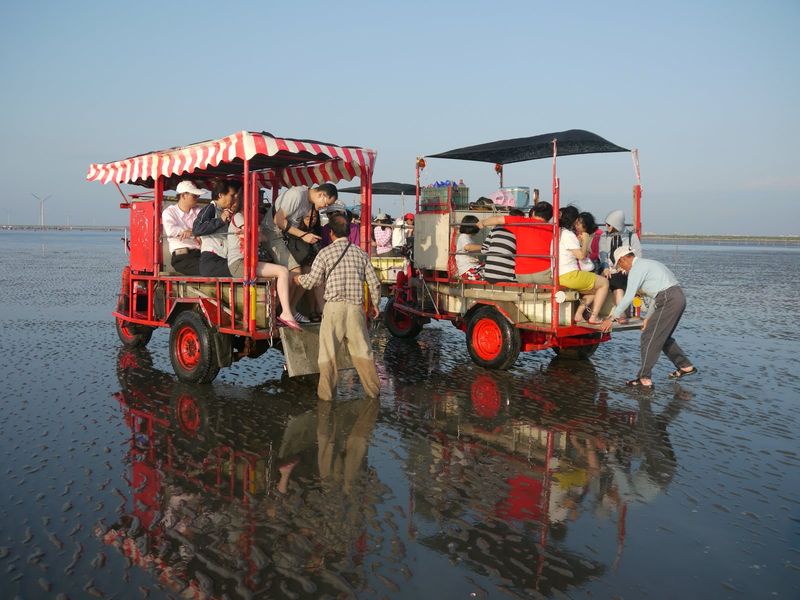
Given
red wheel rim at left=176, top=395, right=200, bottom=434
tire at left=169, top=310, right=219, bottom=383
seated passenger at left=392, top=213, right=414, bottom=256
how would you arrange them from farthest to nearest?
seated passenger at left=392, top=213, right=414, bottom=256, tire at left=169, top=310, right=219, bottom=383, red wheel rim at left=176, top=395, right=200, bottom=434

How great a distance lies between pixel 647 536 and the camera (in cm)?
419

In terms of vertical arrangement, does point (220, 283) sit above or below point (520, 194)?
below

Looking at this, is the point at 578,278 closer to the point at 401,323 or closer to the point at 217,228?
the point at 401,323

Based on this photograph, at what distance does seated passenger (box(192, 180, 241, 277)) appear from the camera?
7785 millimetres

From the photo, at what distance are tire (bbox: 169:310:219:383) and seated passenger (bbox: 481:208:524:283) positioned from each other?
12.0 ft

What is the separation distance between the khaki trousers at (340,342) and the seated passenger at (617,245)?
3.30 m

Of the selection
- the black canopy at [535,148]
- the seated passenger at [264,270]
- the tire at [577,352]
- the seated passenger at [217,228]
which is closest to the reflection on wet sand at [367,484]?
the seated passenger at [264,270]

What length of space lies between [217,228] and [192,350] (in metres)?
1.44

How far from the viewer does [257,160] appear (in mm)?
9227

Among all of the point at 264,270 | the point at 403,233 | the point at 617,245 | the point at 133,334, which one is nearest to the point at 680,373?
the point at 617,245

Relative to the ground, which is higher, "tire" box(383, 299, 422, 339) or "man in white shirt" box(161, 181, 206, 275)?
"man in white shirt" box(161, 181, 206, 275)

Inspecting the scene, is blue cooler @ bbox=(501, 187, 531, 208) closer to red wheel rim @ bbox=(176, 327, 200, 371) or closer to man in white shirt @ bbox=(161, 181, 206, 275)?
man in white shirt @ bbox=(161, 181, 206, 275)

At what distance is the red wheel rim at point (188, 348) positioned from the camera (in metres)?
8.05

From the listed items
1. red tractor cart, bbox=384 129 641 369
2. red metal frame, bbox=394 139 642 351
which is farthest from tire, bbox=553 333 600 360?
red metal frame, bbox=394 139 642 351
